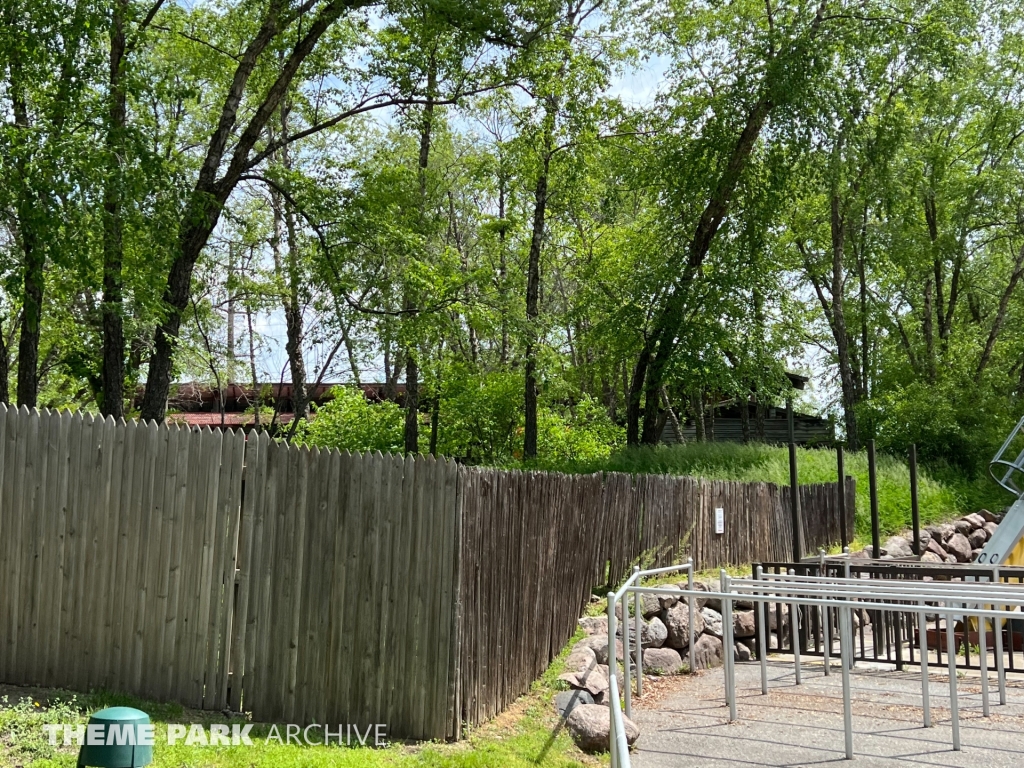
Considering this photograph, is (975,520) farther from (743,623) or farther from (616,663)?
(616,663)

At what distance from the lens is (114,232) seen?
37.5 ft

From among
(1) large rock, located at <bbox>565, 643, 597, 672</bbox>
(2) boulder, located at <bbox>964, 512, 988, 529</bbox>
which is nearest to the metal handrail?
(1) large rock, located at <bbox>565, 643, 597, 672</bbox>

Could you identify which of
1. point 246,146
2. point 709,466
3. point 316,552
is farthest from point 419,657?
point 709,466

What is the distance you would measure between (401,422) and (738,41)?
531 inches

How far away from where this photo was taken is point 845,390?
29.4 meters

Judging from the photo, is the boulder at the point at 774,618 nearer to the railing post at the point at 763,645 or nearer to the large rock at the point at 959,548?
the railing post at the point at 763,645

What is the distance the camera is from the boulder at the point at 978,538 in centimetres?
2145

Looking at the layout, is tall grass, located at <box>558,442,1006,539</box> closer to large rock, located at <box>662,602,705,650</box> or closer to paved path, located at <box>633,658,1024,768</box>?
large rock, located at <box>662,602,705,650</box>

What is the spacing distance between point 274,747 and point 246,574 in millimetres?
1297

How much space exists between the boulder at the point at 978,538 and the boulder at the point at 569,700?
16488 millimetres

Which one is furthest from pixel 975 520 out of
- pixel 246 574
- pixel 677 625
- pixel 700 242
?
pixel 246 574

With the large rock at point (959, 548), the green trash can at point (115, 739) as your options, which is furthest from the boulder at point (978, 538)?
the green trash can at point (115, 739)

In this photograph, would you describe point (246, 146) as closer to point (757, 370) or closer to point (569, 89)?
point (569, 89)

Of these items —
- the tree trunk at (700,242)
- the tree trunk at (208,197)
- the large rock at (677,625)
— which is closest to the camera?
the large rock at (677,625)
